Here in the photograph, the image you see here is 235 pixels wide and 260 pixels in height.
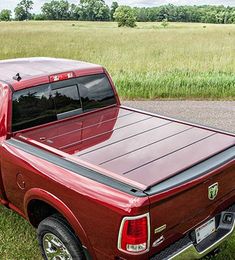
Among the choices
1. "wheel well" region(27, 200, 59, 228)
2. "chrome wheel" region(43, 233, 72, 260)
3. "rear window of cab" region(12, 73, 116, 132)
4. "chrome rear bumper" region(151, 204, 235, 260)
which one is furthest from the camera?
"rear window of cab" region(12, 73, 116, 132)

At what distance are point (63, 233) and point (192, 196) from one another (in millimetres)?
1035

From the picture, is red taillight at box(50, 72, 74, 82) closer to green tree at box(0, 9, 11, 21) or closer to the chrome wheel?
the chrome wheel

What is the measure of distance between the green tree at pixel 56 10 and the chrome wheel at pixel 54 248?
106 m

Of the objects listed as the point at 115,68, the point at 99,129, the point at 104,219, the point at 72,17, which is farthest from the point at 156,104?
the point at 72,17

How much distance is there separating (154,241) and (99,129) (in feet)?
5.00

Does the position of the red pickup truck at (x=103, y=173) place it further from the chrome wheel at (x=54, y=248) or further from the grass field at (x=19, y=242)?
the grass field at (x=19, y=242)

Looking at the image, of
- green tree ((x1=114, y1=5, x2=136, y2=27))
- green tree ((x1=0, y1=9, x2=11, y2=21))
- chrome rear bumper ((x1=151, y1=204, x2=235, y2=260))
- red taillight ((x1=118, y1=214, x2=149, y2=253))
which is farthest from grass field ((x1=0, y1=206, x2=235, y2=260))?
green tree ((x1=0, y1=9, x2=11, y2=21))

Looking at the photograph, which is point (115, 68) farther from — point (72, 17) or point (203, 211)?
point (72, 17)

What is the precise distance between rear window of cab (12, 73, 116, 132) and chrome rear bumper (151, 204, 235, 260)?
1.87 m

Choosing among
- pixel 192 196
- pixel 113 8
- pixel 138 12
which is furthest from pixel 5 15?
pixel 192 196

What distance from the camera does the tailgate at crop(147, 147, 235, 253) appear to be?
2613 mm

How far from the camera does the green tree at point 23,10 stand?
11597 centimetres

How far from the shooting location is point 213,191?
9.83 ft

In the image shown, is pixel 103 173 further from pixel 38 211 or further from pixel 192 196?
pixel 38 211
